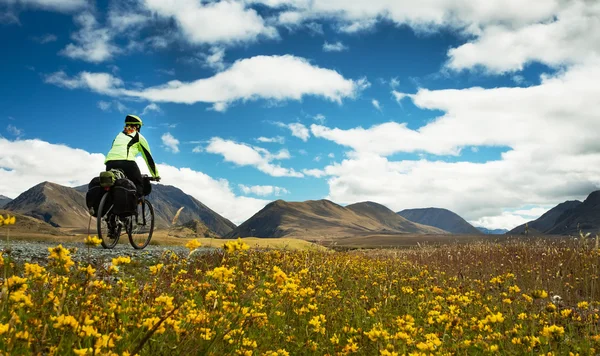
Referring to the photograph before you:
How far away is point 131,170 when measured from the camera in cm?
1106

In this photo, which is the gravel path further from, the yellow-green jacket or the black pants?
the yellow-green jacket

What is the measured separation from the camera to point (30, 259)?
28.8 feet

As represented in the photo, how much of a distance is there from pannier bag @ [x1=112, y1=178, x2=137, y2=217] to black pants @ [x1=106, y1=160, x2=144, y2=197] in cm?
58

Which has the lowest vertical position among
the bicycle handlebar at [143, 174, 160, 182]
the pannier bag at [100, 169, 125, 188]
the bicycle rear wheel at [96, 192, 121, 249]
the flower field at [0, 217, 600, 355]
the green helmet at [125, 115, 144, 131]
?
the flower field at [0, 217, 600, 355]

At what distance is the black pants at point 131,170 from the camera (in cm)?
1080

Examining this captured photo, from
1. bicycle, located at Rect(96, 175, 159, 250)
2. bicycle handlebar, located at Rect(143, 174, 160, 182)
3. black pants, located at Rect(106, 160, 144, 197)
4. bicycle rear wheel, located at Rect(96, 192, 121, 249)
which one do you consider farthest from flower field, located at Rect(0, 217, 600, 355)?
bicycle handlebar, located at Rect(143, 174, 160, 182)

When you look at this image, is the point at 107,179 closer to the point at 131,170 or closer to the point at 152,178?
the point at 131,170

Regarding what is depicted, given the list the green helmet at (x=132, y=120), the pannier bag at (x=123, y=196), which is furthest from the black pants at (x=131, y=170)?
the green helmet at (x=132, y=120)

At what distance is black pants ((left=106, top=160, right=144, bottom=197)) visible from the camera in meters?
10.8

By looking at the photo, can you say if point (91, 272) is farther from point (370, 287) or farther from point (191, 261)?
point (191, 261)

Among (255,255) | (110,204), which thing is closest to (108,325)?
(110,204)

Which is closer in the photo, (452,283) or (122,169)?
(452,283)

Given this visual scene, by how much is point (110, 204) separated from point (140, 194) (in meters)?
1.20

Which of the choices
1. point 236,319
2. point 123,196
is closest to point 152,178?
point 123,196
